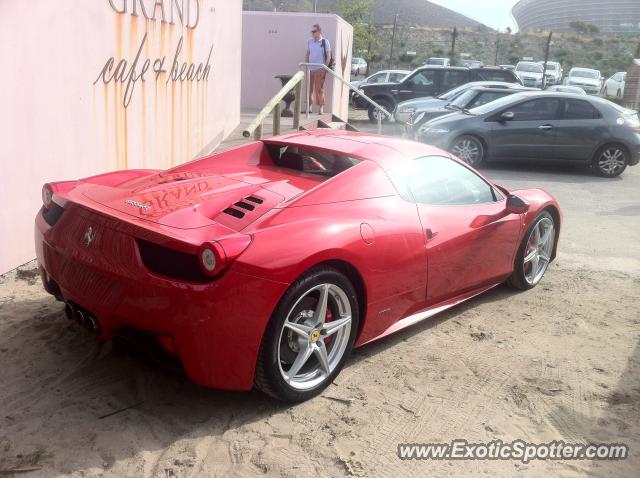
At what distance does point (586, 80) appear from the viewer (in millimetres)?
34156

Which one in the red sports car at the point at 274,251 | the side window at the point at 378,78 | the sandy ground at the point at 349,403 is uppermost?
the side window at the point at 378,78

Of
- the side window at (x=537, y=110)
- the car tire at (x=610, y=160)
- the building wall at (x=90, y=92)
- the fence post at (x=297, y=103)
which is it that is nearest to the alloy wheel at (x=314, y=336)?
the building wall at (x=90, y=92)

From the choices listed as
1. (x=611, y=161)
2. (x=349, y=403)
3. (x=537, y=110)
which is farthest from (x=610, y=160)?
(x=349, y=403)

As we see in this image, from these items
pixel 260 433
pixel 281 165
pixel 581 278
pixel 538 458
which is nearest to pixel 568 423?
pixel 538 458

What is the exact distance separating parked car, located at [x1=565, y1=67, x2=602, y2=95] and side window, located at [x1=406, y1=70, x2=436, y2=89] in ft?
54.1

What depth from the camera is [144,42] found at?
7137 mm

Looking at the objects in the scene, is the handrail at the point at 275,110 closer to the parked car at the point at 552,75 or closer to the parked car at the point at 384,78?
the parked car at the point at 384,78

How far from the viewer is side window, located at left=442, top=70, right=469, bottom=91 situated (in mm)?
19500

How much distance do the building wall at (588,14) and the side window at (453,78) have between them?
78.8 metres

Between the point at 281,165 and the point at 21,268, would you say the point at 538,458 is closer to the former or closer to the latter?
the point at 281,165

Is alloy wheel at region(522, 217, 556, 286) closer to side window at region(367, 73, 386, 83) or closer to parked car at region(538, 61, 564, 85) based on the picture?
side window at region(367, 73, 386, 83)

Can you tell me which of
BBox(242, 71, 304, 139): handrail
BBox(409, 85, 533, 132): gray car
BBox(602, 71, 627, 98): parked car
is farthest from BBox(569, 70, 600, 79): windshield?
BBox(242, 71, 304, 139): handrail

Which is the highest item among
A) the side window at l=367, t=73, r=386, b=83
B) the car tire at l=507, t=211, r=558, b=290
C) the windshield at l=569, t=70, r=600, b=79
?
the windshield at l=569, t=70, r=600, b=79

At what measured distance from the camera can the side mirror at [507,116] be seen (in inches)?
464
